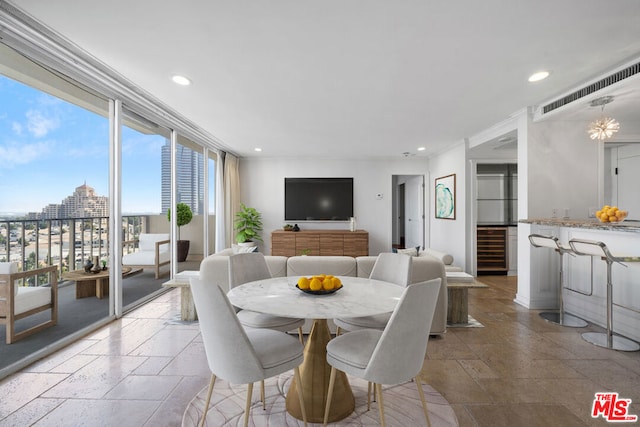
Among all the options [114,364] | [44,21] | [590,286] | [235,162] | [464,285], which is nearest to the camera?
[44,21]

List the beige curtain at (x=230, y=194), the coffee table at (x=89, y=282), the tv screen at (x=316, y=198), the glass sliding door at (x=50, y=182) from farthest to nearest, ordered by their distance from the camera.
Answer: the tv screen at (x=316, y=198)
the beige curtain at (x=230, y=194)
the coffee table at (x=89, y=282)
the glass sliding door at (x=50, y=182)

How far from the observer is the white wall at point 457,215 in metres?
5.29

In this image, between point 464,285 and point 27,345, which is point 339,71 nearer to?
point 464,285

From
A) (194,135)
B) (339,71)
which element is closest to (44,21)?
(339,71)

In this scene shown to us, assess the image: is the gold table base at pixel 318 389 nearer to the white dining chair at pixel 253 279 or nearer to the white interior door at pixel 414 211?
the white dining chair at pixel 253 279

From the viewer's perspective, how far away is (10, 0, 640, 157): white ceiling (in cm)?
186

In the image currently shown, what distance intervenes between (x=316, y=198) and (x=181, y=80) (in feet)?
14.0

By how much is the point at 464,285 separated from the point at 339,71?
2.36 m

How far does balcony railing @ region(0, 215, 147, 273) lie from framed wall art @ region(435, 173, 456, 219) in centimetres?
538

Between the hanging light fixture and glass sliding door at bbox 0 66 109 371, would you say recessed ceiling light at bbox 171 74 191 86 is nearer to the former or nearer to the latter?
glass sliding door at bbox 0 66 109 371

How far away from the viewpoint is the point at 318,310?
1489mm

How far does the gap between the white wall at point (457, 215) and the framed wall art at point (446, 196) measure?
95 millimetres

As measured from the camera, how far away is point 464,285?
302cm

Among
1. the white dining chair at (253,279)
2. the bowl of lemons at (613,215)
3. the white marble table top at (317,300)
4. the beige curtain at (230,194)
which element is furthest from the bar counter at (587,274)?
the beige curtain at (230,194)
